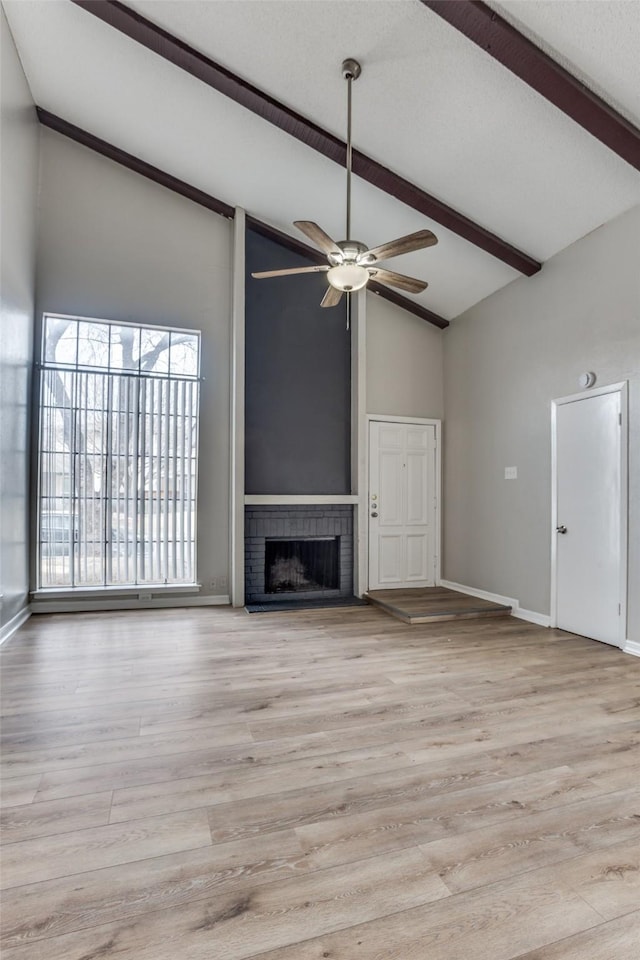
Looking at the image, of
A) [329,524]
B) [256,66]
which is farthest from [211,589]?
[256,66]

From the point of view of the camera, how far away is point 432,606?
5.20 meters

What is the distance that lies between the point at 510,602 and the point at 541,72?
4.49m

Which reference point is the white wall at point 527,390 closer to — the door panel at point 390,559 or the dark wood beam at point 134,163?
the door panel at point 390,559

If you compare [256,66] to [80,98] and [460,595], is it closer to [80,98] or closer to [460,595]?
[80,98]

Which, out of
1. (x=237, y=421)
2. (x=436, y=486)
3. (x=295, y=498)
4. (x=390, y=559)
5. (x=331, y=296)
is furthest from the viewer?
(x=436, y=486)

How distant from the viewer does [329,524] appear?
19.5 ft

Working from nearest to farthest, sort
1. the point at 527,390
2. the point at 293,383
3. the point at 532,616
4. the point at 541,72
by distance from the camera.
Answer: the point at 541,72 < the point at 532,616 < the point at 527,390 < the point at 293,383

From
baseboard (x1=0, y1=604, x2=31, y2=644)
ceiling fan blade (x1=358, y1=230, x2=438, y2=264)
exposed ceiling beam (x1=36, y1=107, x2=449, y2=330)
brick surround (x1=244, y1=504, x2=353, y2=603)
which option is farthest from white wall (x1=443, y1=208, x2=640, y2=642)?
baseboard (x1=0, y1=604, x2=31, y2=644)

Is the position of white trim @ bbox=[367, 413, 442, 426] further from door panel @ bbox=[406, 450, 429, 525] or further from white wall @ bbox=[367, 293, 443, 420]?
door panel @ bbox=[406, 450, 429, 525]

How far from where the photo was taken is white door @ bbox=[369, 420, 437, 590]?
243 inches

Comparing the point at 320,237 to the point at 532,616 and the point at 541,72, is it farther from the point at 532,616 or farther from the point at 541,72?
the point at 532,616

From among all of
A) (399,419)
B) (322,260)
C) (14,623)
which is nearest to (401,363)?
(399,419)

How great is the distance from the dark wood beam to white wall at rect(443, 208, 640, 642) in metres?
3.27

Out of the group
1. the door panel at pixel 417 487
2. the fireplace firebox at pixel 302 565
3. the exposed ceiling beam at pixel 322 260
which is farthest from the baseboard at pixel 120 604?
the exposed ceiling beam at pixel 322 260
